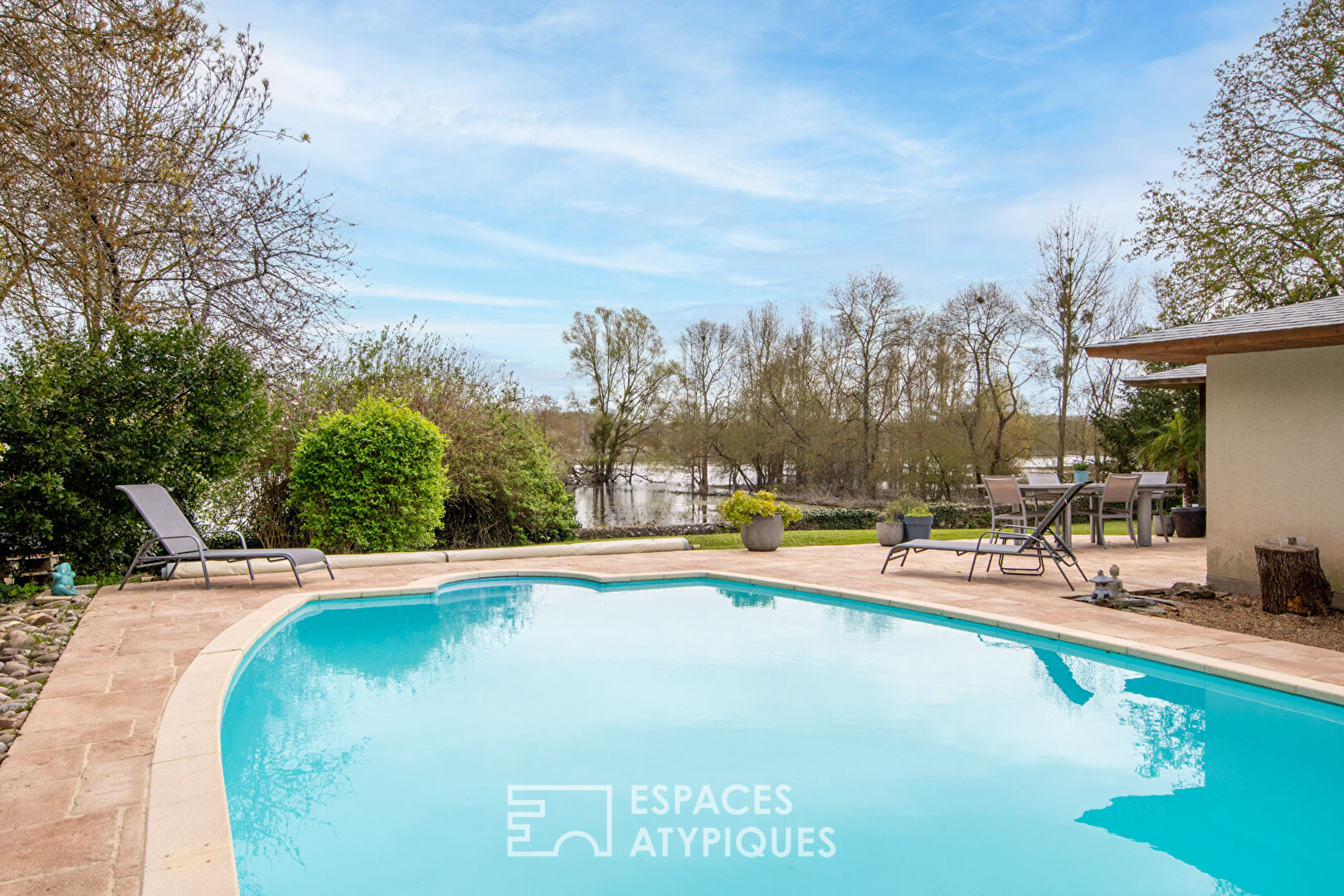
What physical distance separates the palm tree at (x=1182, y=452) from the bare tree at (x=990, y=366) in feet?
27.8

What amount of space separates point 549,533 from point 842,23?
868cm

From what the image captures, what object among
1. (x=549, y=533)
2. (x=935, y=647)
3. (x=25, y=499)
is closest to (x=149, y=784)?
(x=935, y=647)

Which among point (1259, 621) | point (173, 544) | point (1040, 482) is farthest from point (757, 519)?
point (173, 544)

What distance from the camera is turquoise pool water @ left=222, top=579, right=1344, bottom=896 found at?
9.27 feet

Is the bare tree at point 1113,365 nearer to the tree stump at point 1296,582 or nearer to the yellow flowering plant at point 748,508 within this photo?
the yellow flowering plant at point 748,508

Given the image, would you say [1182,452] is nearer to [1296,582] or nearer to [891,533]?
[891,533]

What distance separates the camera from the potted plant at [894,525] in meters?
11.5

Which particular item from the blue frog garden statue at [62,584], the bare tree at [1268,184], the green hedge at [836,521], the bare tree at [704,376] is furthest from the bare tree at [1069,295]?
the blue frog garden statue at [62,584]

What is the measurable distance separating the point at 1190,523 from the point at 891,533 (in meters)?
5.30

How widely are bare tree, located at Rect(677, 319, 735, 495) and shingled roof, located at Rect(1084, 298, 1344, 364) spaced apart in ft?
71.9

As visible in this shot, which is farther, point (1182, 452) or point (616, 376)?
point (616, 376)

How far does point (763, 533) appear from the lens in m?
10.7

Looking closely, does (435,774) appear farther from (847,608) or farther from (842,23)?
(842,23)

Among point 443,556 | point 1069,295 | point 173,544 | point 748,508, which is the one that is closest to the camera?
point 173,544
